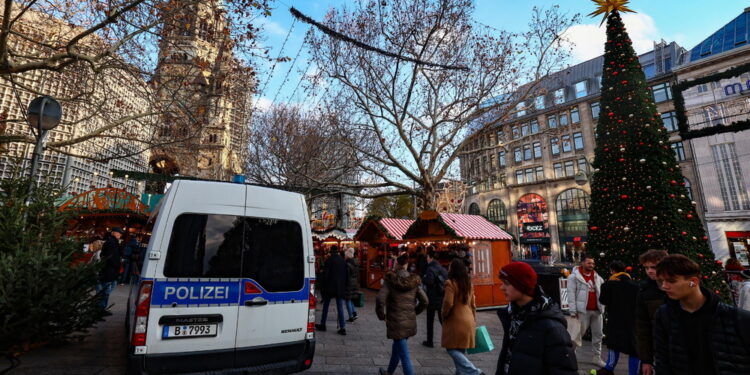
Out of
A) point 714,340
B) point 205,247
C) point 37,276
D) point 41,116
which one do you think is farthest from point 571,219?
point 41,116

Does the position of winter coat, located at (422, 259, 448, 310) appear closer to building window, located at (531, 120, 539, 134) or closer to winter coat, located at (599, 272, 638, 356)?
winter coat, located at (599, 272, 638, 356)

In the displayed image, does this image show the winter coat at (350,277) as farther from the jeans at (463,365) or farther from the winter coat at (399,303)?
the jeans at (463,365)

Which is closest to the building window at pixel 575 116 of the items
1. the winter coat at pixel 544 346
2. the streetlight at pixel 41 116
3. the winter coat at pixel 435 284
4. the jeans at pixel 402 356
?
the winter coat at pixel 435 284

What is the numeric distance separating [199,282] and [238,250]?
0.50 metres

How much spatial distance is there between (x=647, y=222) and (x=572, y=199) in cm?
3474

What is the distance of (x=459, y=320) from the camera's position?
409 cm

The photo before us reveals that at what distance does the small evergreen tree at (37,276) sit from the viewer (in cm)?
453

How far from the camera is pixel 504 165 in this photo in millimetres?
43875

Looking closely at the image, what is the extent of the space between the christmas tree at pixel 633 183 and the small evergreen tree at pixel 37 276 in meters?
10.2

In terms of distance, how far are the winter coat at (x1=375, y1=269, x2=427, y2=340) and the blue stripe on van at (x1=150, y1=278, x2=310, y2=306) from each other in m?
1.47

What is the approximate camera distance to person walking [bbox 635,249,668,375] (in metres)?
3.22

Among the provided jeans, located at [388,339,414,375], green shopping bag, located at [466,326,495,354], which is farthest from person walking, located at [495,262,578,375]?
jeans, located at [388,339,414,375]

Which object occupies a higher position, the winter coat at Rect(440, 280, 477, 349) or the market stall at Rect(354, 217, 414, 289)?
the market stall at Rect(354, 217, 414, 289)

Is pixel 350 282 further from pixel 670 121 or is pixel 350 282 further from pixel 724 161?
pixel 670 121
